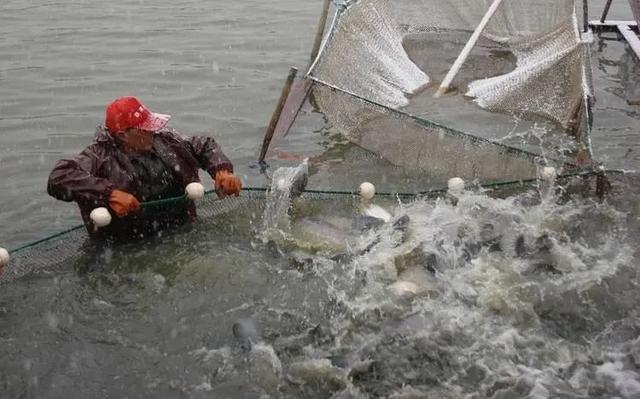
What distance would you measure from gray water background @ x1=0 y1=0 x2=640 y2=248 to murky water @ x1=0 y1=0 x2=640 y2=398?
0.13m

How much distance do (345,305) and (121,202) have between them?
180cm

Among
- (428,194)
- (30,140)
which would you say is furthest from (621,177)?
(30,140)

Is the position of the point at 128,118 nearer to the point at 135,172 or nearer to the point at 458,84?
the point at 135,172

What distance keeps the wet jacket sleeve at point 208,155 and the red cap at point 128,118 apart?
49 cm

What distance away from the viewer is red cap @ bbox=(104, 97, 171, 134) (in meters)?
4.98

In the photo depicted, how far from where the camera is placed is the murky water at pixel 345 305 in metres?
4.25

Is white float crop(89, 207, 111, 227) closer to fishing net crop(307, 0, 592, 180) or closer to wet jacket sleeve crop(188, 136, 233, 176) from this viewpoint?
wet jacket sleeve crop(188, 136, 233, 176)

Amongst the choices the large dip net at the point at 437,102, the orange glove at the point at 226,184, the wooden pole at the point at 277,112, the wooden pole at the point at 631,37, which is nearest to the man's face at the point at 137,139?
the orange glove at the point at 226,184

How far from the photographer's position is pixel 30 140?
26.9 ft

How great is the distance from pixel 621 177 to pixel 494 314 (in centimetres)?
284

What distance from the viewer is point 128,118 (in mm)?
5008

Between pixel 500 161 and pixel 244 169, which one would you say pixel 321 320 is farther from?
pixel 244 169

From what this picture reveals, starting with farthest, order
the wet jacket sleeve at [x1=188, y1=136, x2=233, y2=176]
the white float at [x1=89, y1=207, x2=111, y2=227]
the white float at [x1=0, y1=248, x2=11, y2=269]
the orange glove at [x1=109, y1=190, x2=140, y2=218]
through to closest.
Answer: the wet jacket sleeve at [x1=188, y1=136, x2=233, y2=176] → the orange glove at [x1=109, y1=190, x2=140, y2=218] → the white float at [x1=89, y1=207, x2=111, y2=227] → the white float at [x1=0, y1=248, x2=11, y2=269]

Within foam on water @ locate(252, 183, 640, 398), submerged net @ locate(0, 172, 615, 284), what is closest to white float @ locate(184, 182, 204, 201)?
submerged net @ locate(0, 172, 615, 284)
